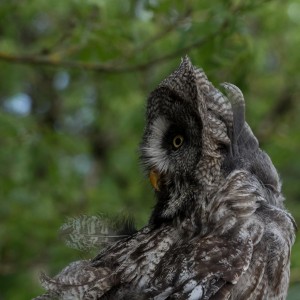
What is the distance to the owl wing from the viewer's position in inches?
136

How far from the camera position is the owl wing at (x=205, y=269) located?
345 centimetres

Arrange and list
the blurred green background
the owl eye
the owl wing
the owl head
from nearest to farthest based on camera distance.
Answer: the owl wing < the owl head < the owl eye < the blurred green background

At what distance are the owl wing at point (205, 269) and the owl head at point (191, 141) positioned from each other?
312 millimetres

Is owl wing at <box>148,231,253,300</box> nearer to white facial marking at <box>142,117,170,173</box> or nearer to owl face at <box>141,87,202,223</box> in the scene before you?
owl face at <box>141,87,202,223</box>

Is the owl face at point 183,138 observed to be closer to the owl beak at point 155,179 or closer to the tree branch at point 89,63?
the owl beak at point 155,179

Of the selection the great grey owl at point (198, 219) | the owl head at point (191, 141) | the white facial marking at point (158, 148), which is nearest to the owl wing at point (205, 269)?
the great grey owl at point (198, 219)

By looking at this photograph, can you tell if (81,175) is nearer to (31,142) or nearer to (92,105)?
(92,105)

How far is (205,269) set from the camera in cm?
351

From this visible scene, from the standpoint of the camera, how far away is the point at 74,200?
8.07 metres

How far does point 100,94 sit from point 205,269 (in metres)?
6.09

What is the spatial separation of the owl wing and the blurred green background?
397 mm

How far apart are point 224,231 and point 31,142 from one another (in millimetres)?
3375

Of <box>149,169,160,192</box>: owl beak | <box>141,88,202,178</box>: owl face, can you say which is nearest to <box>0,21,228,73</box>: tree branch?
<box>141,88,202,178</box>: owl face

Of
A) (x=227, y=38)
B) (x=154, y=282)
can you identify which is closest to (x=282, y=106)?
(x=227, y=38)
